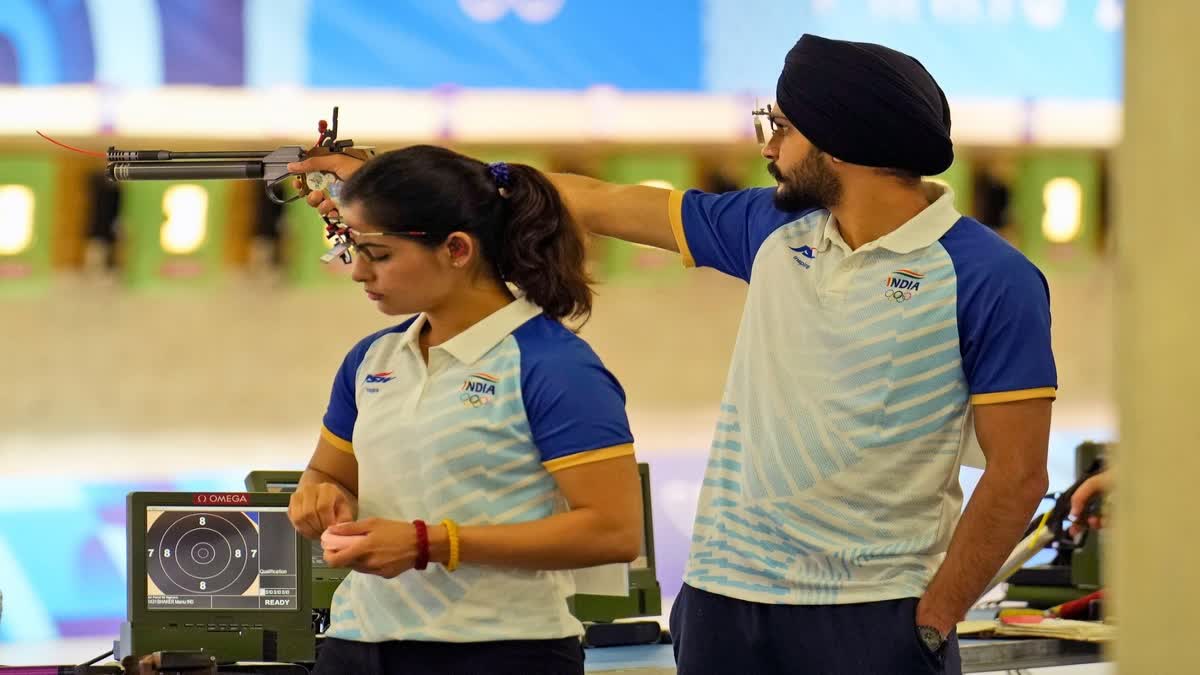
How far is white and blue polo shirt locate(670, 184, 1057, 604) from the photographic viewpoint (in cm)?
199

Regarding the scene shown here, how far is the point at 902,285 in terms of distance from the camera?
6.66ft

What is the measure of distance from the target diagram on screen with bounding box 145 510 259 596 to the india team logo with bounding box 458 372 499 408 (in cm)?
132

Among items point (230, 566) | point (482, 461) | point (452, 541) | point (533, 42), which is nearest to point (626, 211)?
point (482, 461)

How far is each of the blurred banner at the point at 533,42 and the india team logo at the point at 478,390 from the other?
10.4 feet

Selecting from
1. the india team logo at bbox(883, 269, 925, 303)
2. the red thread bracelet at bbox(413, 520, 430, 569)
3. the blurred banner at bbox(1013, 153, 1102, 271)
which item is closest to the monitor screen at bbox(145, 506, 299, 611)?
the red thread bracelet at bbox(413, 520, 430, 569)

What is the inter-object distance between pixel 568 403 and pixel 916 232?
0.57 meters

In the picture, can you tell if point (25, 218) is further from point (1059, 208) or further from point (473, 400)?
point (1059, 208)

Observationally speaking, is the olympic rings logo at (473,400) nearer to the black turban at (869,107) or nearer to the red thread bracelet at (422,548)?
the red thread bracelet at (422,548)

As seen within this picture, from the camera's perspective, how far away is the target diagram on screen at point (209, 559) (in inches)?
119

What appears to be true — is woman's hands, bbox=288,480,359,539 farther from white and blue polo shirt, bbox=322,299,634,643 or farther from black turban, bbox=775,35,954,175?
black turban, bbox=775,35,954,175

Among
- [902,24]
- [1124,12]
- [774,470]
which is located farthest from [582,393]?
[902,24]

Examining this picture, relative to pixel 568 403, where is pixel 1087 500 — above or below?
below

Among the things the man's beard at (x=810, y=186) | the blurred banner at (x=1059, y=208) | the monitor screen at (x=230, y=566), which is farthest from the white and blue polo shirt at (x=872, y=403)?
the blurred banner at (x=1059, y=208)

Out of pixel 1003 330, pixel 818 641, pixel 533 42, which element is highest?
pixel 533 42
